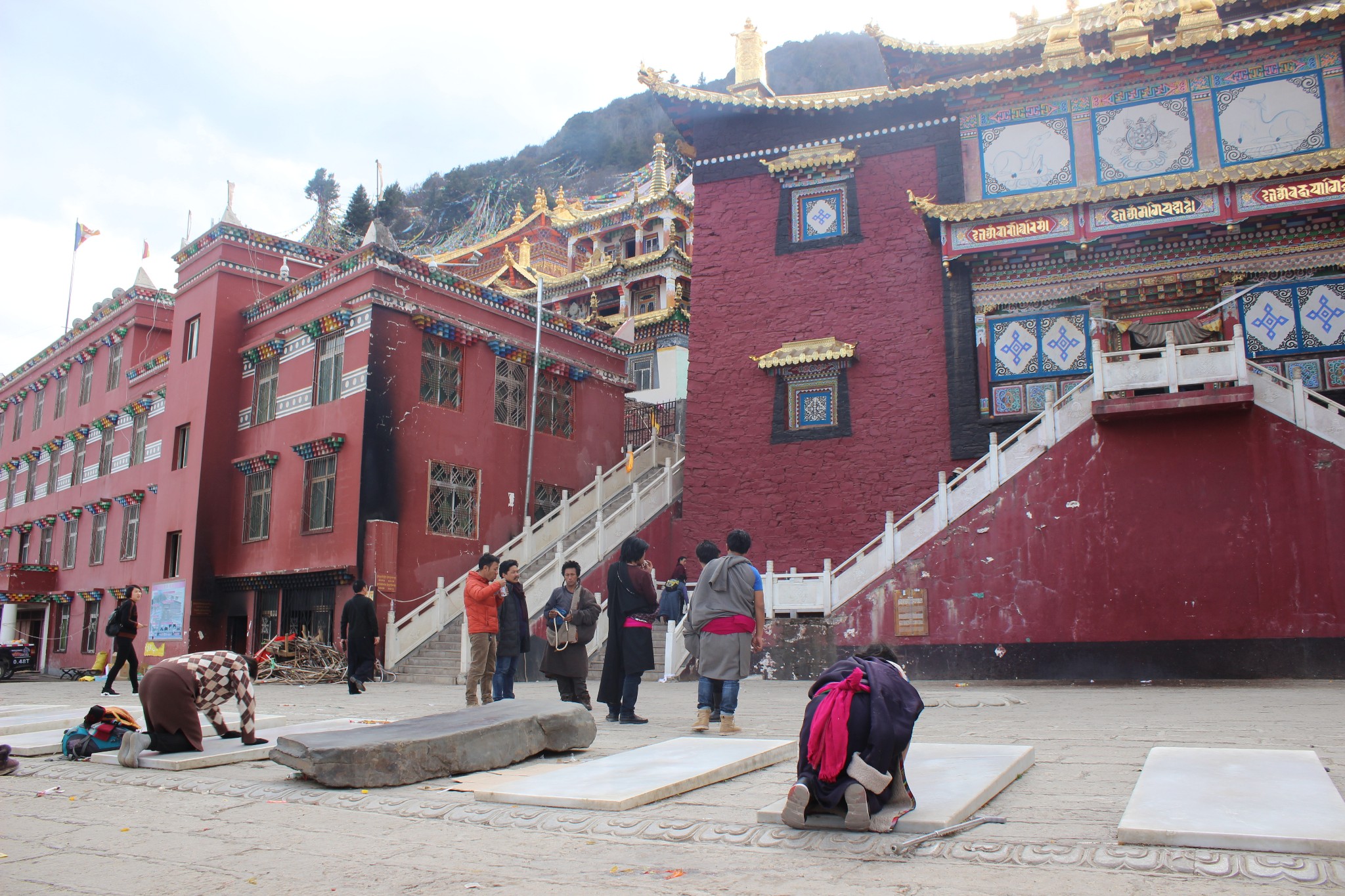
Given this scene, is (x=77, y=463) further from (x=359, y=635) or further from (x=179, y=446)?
(x=359, y=635)

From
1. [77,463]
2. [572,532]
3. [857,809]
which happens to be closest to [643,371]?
[572,532]

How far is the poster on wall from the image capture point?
2233 cm

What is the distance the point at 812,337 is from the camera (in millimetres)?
20594

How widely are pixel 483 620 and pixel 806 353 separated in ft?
38.7

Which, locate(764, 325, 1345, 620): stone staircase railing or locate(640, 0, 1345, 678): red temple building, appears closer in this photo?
locate(640, 0, 1345, 678): red temple building

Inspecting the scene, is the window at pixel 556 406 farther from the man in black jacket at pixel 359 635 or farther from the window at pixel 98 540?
the window at pixel 98 540

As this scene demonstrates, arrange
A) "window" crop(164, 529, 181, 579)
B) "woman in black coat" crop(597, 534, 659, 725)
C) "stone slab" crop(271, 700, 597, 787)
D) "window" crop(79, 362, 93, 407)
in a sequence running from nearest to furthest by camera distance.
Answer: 1. "stone slab" crop(271, 700, 597, 787)
2. "woman in black coat" crop(597, 534, 659, 725)
3. "window" crop(164, 529, 181, 579)
4. "window" crop(79, 362, 93, 407)

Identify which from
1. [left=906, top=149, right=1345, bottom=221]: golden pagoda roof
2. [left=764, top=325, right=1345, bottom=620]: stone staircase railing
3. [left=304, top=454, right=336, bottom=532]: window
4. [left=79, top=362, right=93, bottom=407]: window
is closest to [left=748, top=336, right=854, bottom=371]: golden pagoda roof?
[left=906, top=149, right=1345, bottom=221]: golden pagoda roof

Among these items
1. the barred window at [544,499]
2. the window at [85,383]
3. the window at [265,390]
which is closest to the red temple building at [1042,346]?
the barred window at [544,499]

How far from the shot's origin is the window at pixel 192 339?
24312 mm

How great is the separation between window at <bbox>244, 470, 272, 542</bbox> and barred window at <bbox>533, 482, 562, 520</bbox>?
5.79 meters

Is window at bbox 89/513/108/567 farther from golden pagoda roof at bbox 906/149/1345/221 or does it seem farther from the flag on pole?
golden pagoda roof at bbox 906/149/1345/221

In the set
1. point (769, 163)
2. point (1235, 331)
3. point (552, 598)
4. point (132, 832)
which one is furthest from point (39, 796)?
point (769, 163)

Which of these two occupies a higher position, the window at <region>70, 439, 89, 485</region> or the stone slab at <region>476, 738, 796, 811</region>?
the window at <region>70, 439, 89, 485</region>
